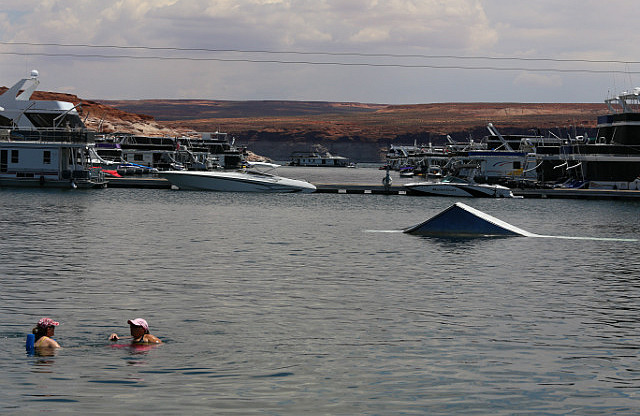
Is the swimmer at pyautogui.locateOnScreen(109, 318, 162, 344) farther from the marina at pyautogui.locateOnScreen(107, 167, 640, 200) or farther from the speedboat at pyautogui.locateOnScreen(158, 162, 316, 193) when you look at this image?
the marina at pyautogui.locateOnScreen(107, 167, 640, 200)

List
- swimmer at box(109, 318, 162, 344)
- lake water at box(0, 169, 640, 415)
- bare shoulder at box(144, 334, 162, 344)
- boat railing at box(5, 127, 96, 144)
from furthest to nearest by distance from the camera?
boat railing at box(5, 127, 96, 144) → bare shoulder at box(144, 334, 162, 344) → swimmer at box(109, 318, 162, 344) → lake water at box(0, 169, 640, 415)

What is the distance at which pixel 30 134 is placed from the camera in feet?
373

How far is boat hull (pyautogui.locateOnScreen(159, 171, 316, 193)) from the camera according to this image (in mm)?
116500

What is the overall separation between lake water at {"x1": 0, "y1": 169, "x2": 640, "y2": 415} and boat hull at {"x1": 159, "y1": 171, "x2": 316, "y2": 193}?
5673 centimetres

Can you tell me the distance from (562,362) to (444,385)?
406 centimetres

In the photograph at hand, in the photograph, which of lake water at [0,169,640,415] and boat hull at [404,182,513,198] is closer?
lake water at [0,169,640,415]

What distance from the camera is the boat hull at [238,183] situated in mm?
116500

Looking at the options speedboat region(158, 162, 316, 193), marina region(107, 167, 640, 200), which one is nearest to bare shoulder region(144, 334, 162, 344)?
speedboat region(158, 162, 316, 193)

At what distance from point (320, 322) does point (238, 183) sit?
3568 inches

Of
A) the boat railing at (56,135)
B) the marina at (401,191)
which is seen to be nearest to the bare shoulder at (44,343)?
the boat railing at (56,135)

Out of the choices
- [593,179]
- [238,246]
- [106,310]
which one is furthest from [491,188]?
[106,310]

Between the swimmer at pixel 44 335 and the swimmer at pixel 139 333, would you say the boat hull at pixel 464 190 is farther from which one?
the swimmer at pixel 44 335

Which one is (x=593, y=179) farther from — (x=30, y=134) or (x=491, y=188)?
(x=30, y=134)

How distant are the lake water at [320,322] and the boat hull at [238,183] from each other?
56.7 meters
